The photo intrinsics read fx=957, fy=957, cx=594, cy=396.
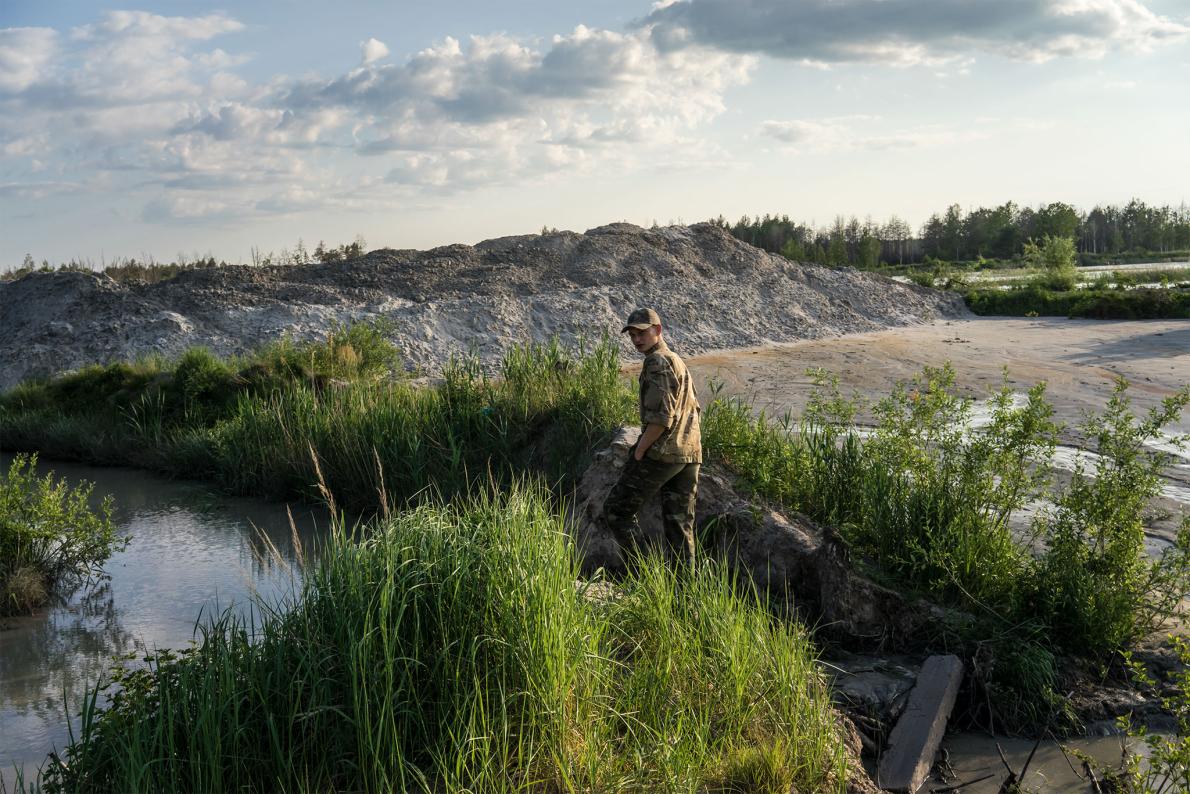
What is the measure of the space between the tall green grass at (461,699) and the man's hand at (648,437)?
1484mm

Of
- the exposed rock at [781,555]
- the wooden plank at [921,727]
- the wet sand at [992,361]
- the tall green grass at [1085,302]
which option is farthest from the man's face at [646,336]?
the tall green grass at [1085,302]

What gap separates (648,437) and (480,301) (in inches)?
497

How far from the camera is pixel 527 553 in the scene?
4715 mm

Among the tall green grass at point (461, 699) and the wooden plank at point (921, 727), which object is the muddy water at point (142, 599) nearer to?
the tall green grass at point (461, 699)

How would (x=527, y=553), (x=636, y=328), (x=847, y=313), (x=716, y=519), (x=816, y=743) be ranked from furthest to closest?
(x=847, y=313) → (x=716, y=519) → (x=636, y=328) → (x=527, y=553) → (x=816, y=743)

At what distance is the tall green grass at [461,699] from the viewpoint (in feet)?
13.1

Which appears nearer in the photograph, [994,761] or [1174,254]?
[994,761]

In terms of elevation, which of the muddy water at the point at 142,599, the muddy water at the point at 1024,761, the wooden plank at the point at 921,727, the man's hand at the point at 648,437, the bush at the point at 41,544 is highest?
the man's hand at the point at 648,437

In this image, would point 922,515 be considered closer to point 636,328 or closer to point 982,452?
point 982,452

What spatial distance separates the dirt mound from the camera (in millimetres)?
16719

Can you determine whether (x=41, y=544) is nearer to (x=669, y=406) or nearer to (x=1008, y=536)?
(x=669, y=406)

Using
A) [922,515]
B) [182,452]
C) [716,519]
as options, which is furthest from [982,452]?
[182,452]

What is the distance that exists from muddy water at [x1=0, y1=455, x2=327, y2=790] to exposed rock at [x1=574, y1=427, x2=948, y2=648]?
229cm

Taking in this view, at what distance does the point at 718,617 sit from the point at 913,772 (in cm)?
120
